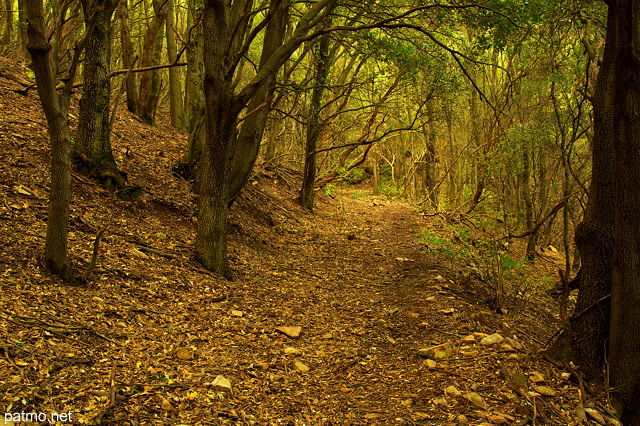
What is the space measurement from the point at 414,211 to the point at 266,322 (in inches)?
493

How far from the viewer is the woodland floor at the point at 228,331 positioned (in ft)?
10.9

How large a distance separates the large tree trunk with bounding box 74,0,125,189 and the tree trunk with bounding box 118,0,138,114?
3.44 ft

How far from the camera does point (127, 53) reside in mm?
10414

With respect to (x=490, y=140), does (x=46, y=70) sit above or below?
below

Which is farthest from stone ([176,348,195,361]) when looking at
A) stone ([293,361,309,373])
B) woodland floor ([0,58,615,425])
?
stone ([293,361,309,373])

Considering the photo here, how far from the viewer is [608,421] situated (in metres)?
3.68

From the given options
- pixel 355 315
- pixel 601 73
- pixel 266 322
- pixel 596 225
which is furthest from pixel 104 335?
pixel 601 73

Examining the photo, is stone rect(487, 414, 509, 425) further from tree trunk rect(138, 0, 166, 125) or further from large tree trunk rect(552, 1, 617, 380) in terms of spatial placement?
tree trunk rect(138, 0, 166, 125)

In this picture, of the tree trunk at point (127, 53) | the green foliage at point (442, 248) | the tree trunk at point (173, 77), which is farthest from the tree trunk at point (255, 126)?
the tree trunk at point (173, 77)


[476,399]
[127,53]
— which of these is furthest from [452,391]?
[127,53]

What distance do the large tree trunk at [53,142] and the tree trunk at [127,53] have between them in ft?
13.5

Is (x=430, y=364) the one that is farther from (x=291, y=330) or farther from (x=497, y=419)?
(x=291, y=330)

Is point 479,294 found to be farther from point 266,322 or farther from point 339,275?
point 266,322

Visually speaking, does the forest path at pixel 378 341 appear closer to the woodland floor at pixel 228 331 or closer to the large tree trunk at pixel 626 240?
the woodland floor at pixel 228 331
